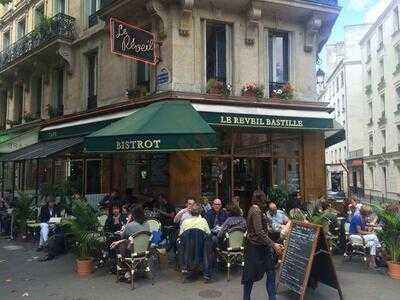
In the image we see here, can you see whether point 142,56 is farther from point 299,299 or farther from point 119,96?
point 299,299

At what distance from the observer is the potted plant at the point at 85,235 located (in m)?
8.37

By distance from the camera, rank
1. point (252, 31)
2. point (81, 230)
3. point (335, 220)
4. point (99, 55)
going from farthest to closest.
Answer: point (99, 55), point (252, 31), point (335, 220), point (81, 230)

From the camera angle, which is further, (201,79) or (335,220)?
(201,79)

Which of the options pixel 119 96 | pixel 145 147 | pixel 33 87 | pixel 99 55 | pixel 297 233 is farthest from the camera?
pixel 33 87

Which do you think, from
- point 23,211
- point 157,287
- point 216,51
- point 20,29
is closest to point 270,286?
point 157,287

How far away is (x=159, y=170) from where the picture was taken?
12656 mm

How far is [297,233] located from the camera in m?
6.89

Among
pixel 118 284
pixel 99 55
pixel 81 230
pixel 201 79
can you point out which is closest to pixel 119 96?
pixel 99 55

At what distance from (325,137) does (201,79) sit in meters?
5.02

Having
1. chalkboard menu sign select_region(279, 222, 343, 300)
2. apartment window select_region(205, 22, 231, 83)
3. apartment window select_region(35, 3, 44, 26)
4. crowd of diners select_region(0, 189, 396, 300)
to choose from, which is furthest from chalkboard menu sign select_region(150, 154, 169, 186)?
apartment window select_region(35, 3, 44, 26)

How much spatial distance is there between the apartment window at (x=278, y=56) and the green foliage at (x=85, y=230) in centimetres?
787

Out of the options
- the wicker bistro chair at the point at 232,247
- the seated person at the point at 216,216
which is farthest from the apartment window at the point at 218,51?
the wicker bistro chair at the point at 232,247

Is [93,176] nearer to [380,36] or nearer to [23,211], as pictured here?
[23,211]

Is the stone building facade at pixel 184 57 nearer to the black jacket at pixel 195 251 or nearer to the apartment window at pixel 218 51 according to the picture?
the apartment window at pixel 218 51
